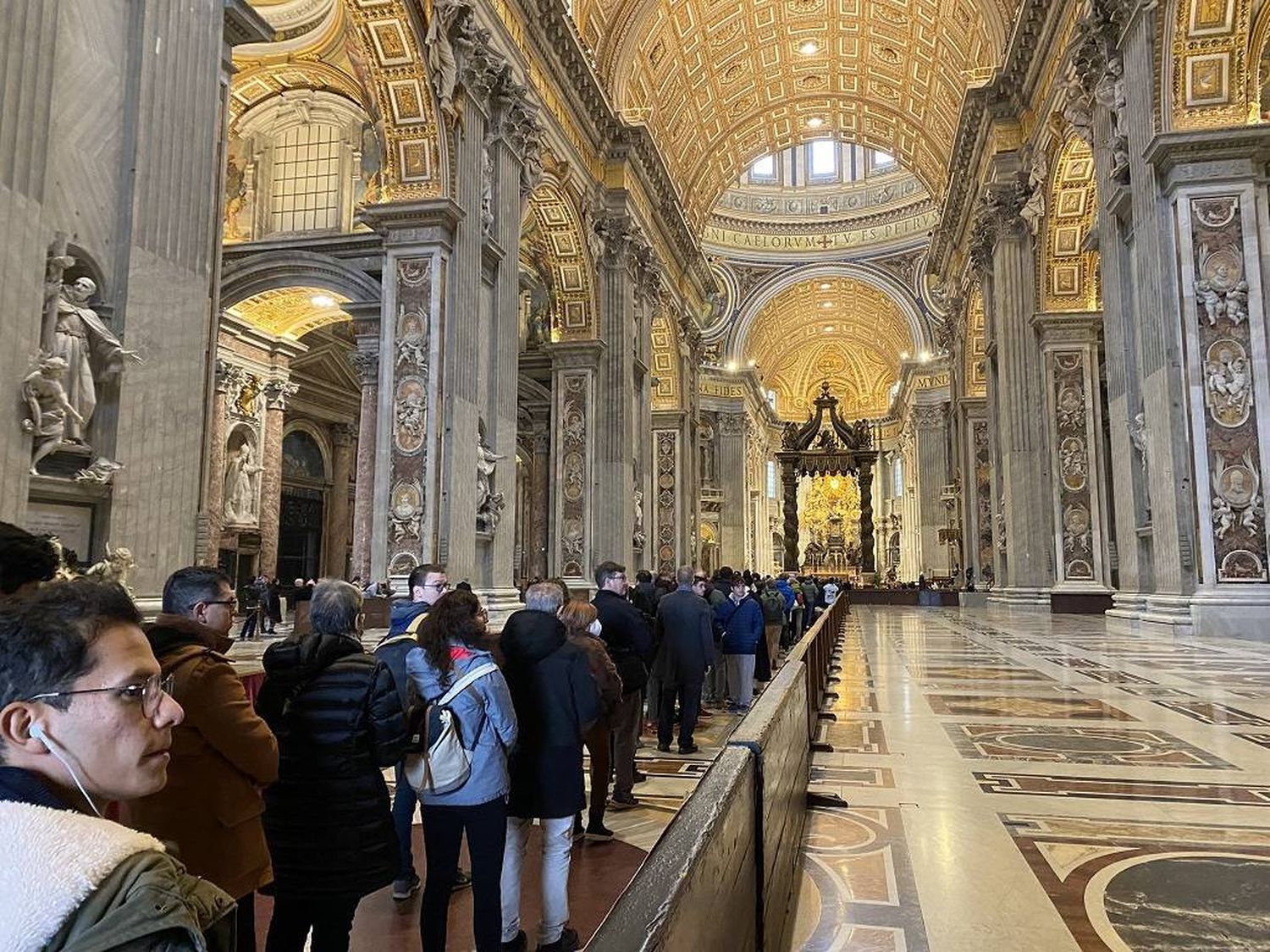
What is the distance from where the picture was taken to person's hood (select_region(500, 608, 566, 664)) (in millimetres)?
3105

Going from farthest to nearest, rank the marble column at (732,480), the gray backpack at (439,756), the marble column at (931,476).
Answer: the marble column at (732,480) < the marble column at (931,476) < the gray backpack at (439,756)

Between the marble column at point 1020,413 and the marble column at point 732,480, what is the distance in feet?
77.8

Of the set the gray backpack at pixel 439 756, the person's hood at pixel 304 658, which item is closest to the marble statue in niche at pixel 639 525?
the gray backpack at pixel 439 756

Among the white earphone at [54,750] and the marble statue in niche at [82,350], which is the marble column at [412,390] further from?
the white earphone at [54,750]

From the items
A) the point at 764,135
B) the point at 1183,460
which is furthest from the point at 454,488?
the point at 764,135

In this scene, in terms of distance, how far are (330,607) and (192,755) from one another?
53 cm

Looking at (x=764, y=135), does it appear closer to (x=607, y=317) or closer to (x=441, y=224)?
(x=607, y=317)

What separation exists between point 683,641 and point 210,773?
4.30 m

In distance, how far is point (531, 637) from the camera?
3123mm

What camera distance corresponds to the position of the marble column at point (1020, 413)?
1530cm

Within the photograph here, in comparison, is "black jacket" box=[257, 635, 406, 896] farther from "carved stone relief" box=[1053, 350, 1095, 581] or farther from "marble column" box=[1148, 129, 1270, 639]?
"carved stone relief" box=[1053, 350, 1095, 581]

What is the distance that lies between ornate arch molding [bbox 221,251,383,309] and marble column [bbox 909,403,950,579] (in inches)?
1149

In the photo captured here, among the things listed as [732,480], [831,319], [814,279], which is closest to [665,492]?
[732,480]

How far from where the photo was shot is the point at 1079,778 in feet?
12.2
